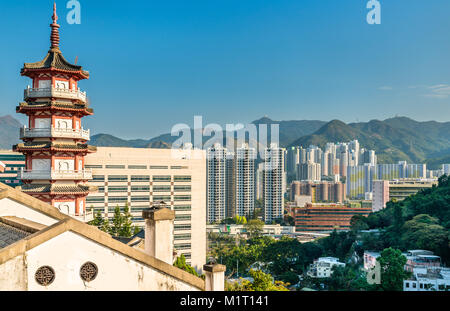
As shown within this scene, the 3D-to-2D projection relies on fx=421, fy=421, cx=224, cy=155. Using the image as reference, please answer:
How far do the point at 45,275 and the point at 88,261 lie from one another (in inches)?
17.5

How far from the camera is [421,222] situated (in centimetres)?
3778

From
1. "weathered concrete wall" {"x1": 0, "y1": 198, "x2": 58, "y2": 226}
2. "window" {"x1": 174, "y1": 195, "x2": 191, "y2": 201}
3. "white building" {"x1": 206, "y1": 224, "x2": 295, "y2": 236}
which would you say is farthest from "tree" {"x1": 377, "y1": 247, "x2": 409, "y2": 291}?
"white building" {"x1": 206, "y1": 224, "x2": 295, "y2": 236}

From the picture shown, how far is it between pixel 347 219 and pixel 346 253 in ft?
80.1

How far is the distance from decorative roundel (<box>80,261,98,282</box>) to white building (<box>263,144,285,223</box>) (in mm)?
69479

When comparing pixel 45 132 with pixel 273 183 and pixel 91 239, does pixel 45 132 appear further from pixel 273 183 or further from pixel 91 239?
pixel 273 183

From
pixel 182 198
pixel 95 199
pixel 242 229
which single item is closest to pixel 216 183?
pixel 242 229

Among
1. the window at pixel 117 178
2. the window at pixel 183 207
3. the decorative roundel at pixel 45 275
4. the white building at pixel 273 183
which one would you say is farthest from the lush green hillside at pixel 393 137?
the decorative roundel at pixel 45 275

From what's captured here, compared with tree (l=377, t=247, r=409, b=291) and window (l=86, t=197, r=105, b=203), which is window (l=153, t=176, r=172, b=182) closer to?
window (l=86, t=197, r=105, b=203)

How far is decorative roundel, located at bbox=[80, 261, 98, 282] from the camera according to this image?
4.52 meters

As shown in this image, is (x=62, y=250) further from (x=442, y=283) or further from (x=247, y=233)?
(x=247, y=233)

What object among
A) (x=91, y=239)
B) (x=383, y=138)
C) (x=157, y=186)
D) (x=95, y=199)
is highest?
(x=383, y=138)

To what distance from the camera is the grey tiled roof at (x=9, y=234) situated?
5147 mm

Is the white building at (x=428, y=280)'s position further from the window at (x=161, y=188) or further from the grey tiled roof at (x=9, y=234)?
the grey tiled roof at (x=9, y=234)

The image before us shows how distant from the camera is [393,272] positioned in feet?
94.8
